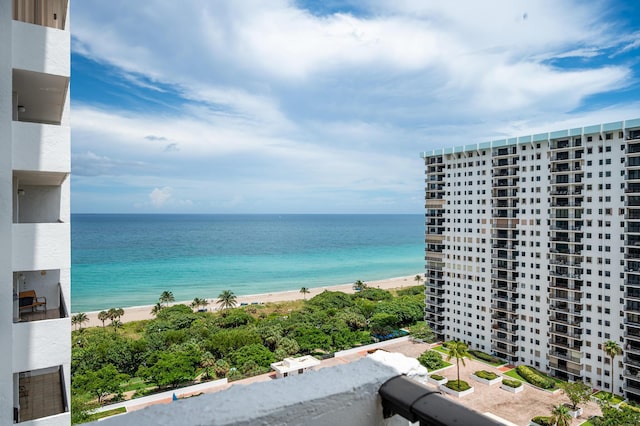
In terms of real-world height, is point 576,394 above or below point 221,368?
below

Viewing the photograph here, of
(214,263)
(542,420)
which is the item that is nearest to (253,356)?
(542,420)

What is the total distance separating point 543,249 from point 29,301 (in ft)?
79.1

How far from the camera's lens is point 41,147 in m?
4.55

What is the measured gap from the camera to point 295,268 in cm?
6638

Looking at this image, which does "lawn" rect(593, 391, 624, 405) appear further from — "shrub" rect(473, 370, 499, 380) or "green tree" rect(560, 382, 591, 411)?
"shrub" rect(473, 370, 499, 380)

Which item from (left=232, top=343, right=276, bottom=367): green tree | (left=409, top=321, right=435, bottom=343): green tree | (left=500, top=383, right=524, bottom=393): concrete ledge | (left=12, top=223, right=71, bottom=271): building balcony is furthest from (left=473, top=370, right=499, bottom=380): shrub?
(left=12, top=223, right=71, bottom=271): building balcony

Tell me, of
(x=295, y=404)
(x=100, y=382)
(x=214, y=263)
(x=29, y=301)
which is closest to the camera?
(x=295, y=404)

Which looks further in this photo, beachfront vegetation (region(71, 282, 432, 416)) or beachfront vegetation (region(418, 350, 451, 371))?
beachfront vegetation (region(418, 350, 451, 371))

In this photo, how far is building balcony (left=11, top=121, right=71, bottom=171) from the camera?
440 cm

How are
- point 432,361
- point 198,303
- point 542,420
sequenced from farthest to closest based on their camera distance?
point 198,303 < point 432,361 < point 542,420

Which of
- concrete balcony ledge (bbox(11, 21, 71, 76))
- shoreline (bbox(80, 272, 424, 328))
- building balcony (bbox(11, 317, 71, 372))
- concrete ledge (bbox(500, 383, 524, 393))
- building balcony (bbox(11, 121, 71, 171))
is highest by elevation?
concrete balcony ledge (bbox(11, 21, 71, 76))

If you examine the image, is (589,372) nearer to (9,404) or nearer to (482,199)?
(482,199)

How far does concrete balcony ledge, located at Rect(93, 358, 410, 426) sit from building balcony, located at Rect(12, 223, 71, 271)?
180 inches

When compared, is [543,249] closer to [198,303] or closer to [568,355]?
[568,355]
